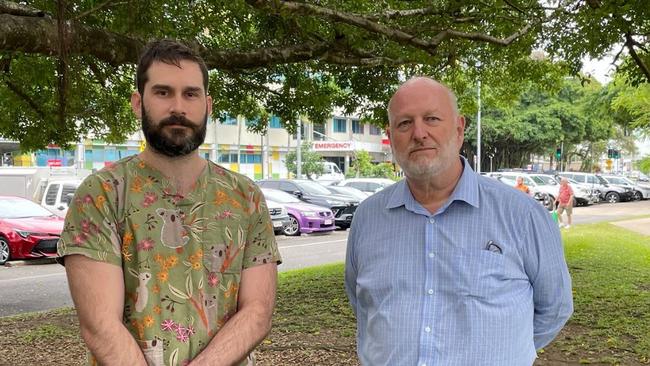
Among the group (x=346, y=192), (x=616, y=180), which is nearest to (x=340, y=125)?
(x=616, y=180)

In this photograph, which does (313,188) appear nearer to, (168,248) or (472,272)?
(472,272)

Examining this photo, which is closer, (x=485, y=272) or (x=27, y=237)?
(x=485, y=272)

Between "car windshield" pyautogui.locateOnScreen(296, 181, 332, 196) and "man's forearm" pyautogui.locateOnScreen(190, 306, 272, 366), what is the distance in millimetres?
20146

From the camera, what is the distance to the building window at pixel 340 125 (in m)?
57.9

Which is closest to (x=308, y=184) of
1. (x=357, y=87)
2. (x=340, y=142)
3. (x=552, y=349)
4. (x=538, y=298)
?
(x=357, y=87)

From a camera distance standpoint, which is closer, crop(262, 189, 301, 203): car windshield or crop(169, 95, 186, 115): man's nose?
crop(169, 95, 186, 115): man's nose

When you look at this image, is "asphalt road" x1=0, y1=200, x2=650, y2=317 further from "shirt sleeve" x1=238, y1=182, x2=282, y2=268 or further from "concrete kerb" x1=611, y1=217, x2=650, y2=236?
"concrete kerb" x1=611, y1=217, x2=650, y2=236

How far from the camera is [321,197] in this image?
71.5ft

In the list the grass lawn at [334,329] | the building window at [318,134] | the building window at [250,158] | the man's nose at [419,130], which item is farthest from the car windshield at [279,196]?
the building window at [318,134]

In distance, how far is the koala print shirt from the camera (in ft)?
6.64

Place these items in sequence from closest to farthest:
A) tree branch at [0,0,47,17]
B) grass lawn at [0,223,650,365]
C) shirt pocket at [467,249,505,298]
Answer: shirt pocket at [467,249,505,298] < tree branch at [0,0,47,17] < grass lawn at [0,223,650,365]

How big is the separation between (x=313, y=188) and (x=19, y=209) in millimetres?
10665

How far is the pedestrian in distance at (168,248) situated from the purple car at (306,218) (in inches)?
666

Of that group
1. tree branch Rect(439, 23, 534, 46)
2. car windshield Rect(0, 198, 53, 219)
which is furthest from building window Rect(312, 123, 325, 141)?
tree branch Rect(439, 23, 534, 46)
